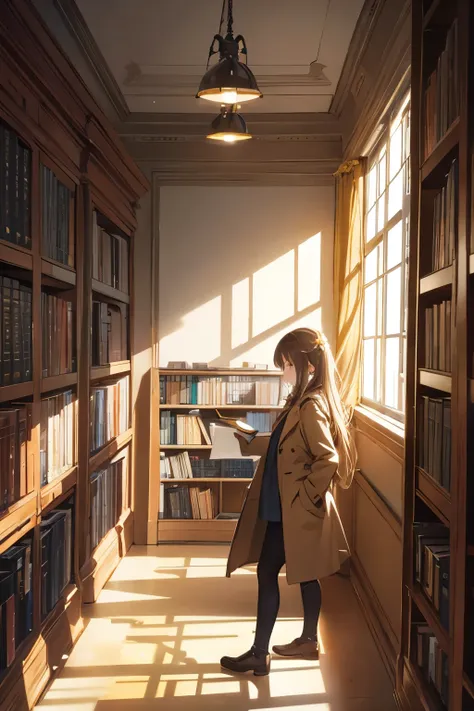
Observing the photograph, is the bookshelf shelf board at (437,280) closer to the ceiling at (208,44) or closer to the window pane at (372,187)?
the ceiling at (208,44)

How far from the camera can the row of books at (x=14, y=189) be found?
8.32 ft

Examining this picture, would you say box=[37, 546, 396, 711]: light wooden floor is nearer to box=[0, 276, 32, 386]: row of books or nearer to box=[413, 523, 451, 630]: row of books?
box=[413, 523, 451, 630]: row of books

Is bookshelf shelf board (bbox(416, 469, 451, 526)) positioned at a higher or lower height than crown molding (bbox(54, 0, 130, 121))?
lower

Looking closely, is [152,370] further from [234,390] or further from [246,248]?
[246,248]

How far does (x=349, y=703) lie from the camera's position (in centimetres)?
296

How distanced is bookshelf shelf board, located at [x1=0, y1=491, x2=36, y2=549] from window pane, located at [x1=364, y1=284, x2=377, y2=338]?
2.59m

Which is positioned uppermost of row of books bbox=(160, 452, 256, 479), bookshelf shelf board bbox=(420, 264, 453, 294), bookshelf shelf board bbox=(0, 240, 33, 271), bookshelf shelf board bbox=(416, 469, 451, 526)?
bookshelf shelf board bbox=(0, 240, 33, 271)

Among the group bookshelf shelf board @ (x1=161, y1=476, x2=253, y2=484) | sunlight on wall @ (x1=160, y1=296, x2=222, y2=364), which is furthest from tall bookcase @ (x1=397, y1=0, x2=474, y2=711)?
sunlight on wall @ (x1=160, y1=296, x2=222, y2=364)

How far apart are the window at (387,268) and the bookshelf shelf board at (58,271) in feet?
5.54

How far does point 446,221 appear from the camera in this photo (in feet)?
7.49

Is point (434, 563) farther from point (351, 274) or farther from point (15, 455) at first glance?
point (351, 274)

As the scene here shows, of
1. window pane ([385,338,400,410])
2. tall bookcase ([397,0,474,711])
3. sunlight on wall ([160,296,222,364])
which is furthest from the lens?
sunlight on wall ([160,296,222,364])

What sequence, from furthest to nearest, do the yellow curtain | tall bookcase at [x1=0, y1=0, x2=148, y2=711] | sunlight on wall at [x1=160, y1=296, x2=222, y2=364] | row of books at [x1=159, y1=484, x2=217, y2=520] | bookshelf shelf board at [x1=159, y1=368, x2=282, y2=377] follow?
sunlight on wall at [x1=160, y1=296, x2=222, y2=364] < row of books at [x1=159, y1=484, x2=217, y2=520] < bookshelf shelf board at [x1=159, y1=368, x2=282, y2=377] < the yellow curtain < tall bookcase at [x1=0, y1=0, x2=148, y2=711]

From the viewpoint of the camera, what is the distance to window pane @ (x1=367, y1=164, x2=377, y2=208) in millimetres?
4684
